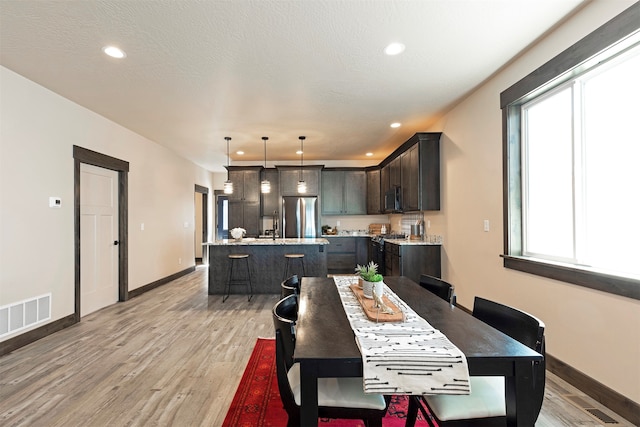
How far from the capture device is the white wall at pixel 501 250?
198cm

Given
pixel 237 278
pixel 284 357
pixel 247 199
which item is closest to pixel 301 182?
pixel 237 278

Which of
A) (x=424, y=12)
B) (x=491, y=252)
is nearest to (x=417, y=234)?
(x=491, y=252)

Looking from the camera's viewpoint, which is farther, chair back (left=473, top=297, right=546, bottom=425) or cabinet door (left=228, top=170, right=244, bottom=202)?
cabinet door (left=228, top=170, right=244, bottom=202)

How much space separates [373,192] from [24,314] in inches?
238

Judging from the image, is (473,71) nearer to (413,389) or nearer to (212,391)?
(413,389)

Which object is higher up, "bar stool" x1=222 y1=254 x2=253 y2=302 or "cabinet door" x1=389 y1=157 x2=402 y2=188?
"cabinet door" x1=389 y1=157 x2=402 y2=188

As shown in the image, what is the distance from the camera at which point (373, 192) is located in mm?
7207

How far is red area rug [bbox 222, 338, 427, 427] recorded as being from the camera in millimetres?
1893

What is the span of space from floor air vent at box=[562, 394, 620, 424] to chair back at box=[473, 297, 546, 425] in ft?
3.33

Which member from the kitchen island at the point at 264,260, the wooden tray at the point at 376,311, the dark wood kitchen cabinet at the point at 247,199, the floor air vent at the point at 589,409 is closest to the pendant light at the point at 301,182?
the kitchen island at the point at 264,260

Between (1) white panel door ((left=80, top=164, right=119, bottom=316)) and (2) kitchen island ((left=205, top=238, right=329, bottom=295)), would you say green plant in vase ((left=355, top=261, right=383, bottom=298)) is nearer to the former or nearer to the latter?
(2) kitchen island ((left=205, top=238, right=329, bottom=295))

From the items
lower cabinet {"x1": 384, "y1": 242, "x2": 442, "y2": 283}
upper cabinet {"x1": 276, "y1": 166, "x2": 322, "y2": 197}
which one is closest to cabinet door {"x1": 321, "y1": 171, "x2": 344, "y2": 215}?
upper cabinet {"x1": 276, "y1": 166, "x2": 322, "y2": 197}

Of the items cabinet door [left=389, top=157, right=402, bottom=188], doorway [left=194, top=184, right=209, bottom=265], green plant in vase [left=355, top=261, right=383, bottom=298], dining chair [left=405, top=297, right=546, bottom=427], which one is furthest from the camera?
doorway [left=194, top=184, right=209, bottom=265]

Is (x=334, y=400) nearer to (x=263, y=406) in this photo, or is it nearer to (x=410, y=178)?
(x=263, y=406)
